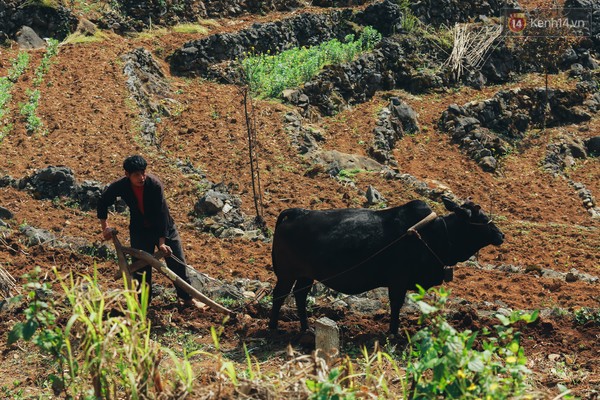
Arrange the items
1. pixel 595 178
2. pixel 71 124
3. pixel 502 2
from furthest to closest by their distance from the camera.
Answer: pixel 502 2 → pixel 595 178 → pixel 71 124

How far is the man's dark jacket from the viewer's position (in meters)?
8.61

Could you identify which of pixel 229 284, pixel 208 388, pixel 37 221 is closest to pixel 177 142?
pixel 37 221

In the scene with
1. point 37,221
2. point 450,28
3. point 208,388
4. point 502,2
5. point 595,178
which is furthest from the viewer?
point 502,2

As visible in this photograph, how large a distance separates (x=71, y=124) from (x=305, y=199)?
5.02m

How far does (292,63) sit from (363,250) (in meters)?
14.7

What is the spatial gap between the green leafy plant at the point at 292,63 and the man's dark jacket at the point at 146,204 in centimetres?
1225

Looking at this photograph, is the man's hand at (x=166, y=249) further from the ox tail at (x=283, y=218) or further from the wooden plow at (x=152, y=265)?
the ox tail at (x=283, y=218)

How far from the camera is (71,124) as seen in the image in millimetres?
17016

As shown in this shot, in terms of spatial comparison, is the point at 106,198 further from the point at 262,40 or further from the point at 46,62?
the point at 262,40

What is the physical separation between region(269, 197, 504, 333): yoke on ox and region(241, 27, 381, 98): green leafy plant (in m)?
12.4

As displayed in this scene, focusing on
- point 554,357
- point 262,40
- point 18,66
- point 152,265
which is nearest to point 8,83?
point 18,66

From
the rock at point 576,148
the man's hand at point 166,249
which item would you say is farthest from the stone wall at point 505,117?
the man's hand at point 166,249

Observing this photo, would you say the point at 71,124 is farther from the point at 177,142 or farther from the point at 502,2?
the point at 502,2

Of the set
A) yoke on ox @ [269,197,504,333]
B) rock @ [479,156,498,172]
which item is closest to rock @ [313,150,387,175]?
rock @ [479,156,498,172]
